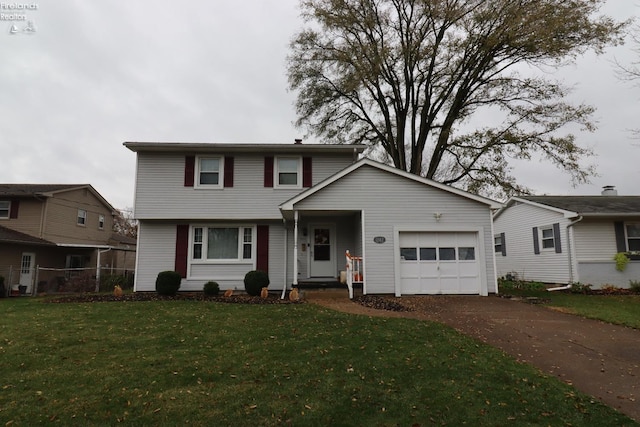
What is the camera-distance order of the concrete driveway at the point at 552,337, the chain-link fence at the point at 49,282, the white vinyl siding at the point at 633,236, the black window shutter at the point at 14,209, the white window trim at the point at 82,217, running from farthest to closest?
the white window trim at the point at 82,217, the black window shutter at the point at 14,209, the chain-link fence at the point at 49,282, the white vinyl siding at the point at 633,236, the concrete driveway at the point at 552,337

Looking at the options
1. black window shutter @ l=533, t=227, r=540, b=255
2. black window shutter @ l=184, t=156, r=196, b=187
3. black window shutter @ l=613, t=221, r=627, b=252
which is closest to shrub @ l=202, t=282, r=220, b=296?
black window shutter @ l=184, t=156, r=196, b=187

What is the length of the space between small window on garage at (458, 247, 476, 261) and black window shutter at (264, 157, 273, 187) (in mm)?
7466

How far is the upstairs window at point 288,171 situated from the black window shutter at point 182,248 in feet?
13.7

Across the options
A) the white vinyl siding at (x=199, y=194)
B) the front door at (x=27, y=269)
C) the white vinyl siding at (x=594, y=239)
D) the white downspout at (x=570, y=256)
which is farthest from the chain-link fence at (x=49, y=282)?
the white vinyl siding at (x=594, y=239)

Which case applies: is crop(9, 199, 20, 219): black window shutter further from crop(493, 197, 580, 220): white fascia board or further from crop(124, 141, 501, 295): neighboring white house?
crop(493, 197, 580, 220): white fascia board

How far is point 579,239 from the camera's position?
1524cm

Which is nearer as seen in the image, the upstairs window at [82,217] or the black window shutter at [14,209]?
the black window shutter at [14,209]

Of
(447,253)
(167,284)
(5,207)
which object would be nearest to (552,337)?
(447,253)

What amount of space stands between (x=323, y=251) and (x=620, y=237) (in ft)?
40.9

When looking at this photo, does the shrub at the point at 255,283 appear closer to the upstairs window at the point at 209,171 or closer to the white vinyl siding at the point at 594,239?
the upstairs window at the point at 209,171

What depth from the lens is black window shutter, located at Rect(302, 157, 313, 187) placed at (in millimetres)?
14617

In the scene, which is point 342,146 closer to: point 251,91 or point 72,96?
point 251,91

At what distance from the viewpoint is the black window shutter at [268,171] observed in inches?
571

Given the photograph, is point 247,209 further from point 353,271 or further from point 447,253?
point 447,253
